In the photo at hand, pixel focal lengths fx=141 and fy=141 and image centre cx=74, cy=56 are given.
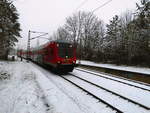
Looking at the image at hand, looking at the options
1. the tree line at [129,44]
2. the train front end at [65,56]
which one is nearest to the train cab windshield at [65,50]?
the train front end at [65,56]

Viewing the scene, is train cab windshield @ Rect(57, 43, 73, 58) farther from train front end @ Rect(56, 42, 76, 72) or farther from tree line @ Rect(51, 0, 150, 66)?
tree line @ Rect(51, 0, 150, 66)

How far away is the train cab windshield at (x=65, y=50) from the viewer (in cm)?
1254

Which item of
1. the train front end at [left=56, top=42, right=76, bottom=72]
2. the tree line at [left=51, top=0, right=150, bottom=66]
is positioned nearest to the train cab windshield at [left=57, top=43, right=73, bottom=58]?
the train front end at [left=56, top=42, right=76, bottom=72]

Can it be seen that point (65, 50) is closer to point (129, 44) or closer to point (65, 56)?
point (65, 56)

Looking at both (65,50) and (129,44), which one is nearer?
(65,50)

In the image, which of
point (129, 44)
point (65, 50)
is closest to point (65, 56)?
point (65, 50)

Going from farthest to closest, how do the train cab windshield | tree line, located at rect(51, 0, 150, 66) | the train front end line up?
1. tree line, located at rect(51, 0, 150, 66)
2. the train cab windshield
3. the train front end

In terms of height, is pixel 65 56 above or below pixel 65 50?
below

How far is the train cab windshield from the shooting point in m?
12.5

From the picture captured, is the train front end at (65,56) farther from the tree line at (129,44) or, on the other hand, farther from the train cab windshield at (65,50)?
the tree line at (129,44)

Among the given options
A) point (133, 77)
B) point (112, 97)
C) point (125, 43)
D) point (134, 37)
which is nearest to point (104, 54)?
point (125, 43)

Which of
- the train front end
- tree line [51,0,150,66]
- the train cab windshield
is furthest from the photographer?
tree line [51,0,150,66]

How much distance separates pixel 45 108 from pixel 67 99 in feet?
4.01

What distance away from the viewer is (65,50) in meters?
12.8
